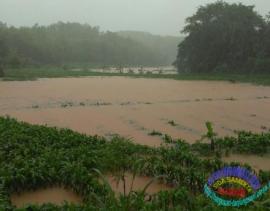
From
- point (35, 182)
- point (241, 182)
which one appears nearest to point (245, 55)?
point (35, 182)

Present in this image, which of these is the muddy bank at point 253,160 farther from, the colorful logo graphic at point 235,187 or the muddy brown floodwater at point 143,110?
the colorful logo graphic at point 235,187

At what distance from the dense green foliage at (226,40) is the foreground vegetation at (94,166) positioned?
20.2 meters

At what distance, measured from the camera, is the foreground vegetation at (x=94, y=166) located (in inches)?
173

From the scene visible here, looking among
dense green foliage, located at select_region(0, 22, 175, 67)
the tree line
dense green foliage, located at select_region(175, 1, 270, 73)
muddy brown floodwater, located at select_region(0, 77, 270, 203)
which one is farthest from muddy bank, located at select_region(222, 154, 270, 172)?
dense green foliage, located at select_region(0, 22, 175, 67)

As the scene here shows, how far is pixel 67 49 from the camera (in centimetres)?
5297

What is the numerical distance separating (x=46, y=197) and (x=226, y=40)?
80.2 ft

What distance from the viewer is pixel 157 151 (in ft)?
22.1

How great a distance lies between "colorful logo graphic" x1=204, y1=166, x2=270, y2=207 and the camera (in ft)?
6.40

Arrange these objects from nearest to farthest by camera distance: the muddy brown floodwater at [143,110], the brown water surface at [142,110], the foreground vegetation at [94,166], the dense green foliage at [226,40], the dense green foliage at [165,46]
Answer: the foreground vegetation at [94,166] → the muddy brown floodwater at [143,110] → the brown water surface at [142,110] → the dense green foliage at [226,40] → the dense green foliage at [165,46]

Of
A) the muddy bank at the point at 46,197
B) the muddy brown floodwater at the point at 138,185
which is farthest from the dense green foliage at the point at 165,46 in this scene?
the muddy bank at the point at 46,197

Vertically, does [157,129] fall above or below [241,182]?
below

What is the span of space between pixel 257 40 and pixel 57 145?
22379 mm

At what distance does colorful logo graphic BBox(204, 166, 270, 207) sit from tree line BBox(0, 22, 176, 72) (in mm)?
31370

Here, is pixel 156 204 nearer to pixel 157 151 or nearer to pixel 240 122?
pixel 157 151
